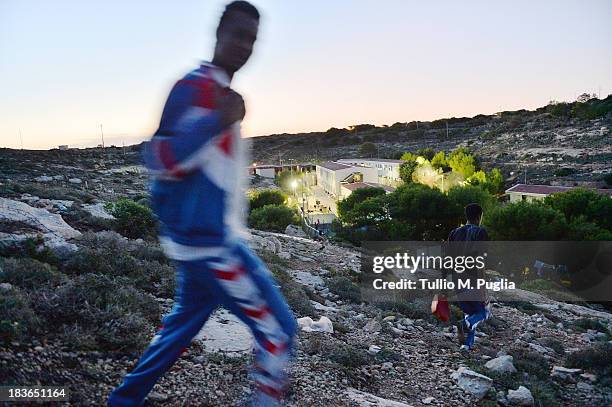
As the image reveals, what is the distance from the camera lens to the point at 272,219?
22438mm

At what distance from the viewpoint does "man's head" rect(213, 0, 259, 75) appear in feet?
5.87

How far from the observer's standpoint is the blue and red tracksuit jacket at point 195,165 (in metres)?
1.65

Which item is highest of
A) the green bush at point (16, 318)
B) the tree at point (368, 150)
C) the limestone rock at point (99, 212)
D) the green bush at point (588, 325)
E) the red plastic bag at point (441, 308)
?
the tree at point (368, 150)

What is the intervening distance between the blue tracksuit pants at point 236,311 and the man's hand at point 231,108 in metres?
0.51

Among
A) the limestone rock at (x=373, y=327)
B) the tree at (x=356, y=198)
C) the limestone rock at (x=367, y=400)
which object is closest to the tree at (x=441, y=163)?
the tree at (x=356, y=198)

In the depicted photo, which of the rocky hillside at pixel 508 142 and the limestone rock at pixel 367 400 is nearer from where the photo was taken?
the limestone rock at pixel 367 400

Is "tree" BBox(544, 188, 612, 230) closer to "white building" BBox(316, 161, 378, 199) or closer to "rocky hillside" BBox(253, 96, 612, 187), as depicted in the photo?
"rocky hillside" BBox(253, 96, 612, 187)

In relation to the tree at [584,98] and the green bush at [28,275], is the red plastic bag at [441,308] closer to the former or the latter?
the green bush at [28,275]

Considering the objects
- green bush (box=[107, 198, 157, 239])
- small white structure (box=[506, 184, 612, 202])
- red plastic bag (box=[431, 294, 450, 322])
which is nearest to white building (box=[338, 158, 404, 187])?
small white structure (box=[506, 184, 612, 202])

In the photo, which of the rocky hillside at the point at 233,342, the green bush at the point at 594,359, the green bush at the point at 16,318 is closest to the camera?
the green bush at the point at 16,318

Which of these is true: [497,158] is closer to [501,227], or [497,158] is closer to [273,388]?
[501,227]

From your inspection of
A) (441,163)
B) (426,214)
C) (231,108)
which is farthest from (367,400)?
(441,163)

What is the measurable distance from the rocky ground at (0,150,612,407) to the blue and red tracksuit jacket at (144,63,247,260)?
2.10ft

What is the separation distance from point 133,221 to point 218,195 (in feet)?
24.6
